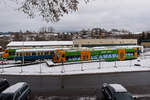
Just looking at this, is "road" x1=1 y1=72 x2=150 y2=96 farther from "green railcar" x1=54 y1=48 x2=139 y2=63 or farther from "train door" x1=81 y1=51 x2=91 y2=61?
"train door" x1=81 y1=51 x2=91 y2=61

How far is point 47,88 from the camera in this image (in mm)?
12859

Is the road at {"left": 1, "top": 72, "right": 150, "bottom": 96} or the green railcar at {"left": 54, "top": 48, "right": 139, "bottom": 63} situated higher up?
the green railcar at {"left": 54, "top": 48, "right": 139, "bottom": 63}

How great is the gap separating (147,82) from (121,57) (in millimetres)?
14131

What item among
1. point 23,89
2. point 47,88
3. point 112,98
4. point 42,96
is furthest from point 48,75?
point 112,98

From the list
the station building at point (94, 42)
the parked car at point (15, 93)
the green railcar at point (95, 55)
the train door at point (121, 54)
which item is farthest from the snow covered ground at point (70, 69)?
the station building at point (94, 42)

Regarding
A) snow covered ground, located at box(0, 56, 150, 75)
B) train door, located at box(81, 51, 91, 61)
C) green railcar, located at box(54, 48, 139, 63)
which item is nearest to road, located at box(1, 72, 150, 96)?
snow covered ground, located at box(0, 56, 150, 75)

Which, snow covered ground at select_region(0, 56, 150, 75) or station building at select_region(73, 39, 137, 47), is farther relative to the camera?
station building at select_region(73, 39, 137, 47)

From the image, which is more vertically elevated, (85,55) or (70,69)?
(85,55)

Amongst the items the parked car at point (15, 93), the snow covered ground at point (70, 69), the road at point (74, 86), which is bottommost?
the road at point (74, 86)

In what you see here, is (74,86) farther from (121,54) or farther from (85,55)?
(121,54)

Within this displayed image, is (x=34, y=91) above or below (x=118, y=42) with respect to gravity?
below

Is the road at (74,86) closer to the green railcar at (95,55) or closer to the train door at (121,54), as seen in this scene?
the green railcar at (95,55)

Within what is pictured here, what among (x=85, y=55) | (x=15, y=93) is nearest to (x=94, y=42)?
(x=85, y=55)

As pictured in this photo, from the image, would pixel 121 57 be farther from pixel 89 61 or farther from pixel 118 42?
pixel 118 42
